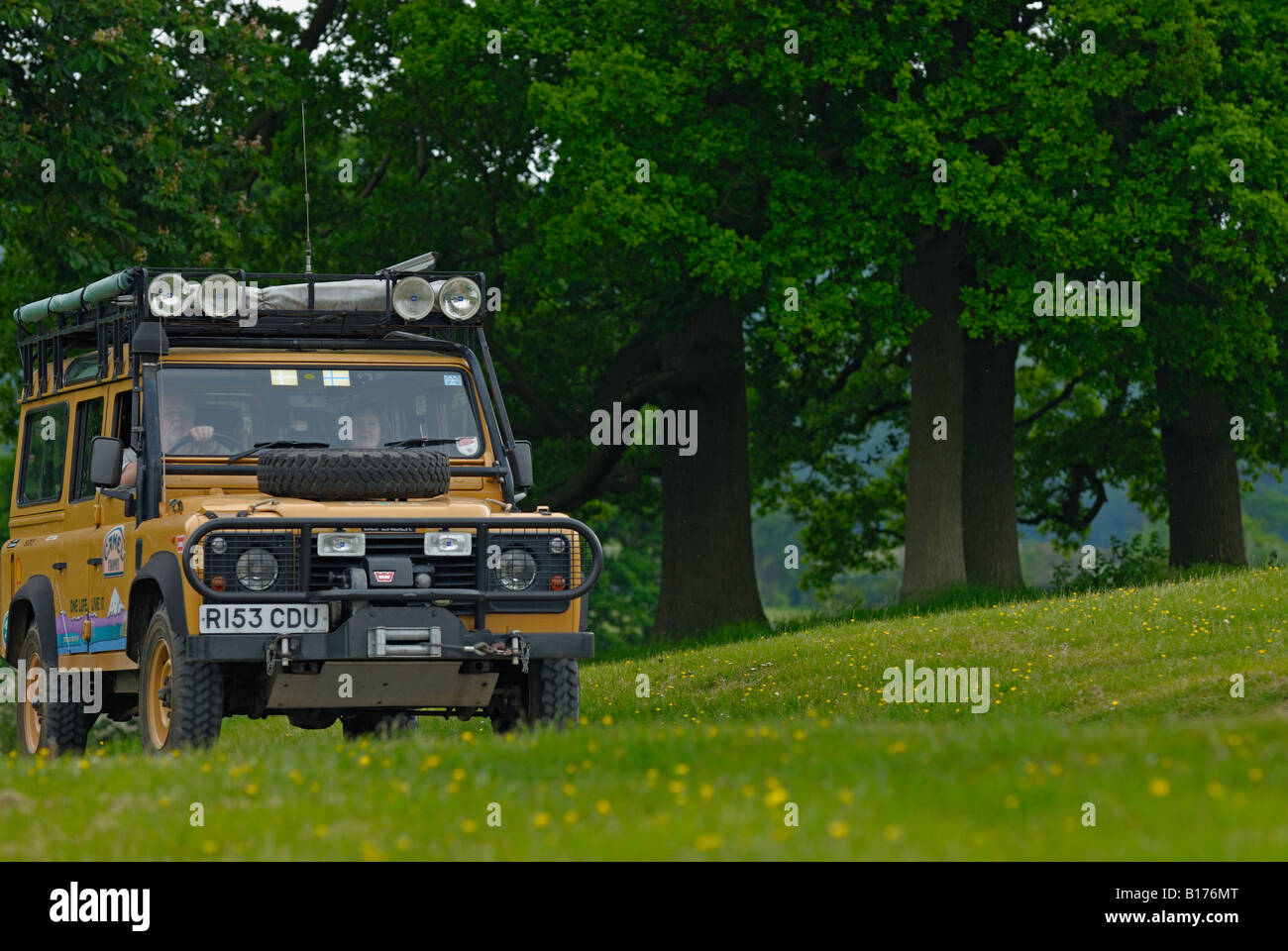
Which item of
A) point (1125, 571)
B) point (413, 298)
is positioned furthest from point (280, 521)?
point (1125, 571)

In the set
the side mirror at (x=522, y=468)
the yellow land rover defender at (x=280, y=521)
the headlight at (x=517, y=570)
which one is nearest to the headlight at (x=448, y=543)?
the yellow land rover defender at (x=280, y=521)

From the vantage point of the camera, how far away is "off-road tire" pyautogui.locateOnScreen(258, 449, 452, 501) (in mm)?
12500

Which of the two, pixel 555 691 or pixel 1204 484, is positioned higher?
pixel 1204 484

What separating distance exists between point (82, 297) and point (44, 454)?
160cm

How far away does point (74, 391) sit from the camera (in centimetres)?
1480

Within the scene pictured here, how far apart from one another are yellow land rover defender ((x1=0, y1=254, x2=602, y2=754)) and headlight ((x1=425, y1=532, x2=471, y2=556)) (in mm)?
12

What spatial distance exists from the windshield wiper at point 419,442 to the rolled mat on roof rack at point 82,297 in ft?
7.18

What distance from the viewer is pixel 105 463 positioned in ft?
42.1

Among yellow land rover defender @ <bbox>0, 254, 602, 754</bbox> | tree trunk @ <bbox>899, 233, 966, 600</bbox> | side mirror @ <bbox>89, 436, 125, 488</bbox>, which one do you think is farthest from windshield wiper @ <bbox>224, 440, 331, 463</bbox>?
tree trunk @ <bbox>899, 233, 966, 600</bbox>

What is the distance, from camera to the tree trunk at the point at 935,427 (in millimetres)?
28234

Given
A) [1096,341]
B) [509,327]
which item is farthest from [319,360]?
[509,327]

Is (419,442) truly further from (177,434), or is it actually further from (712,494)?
(712,494)

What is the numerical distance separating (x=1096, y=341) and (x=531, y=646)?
725 inches

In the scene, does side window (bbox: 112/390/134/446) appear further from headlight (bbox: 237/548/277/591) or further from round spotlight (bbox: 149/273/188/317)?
headlight (bbox: 237/548/277/591)
